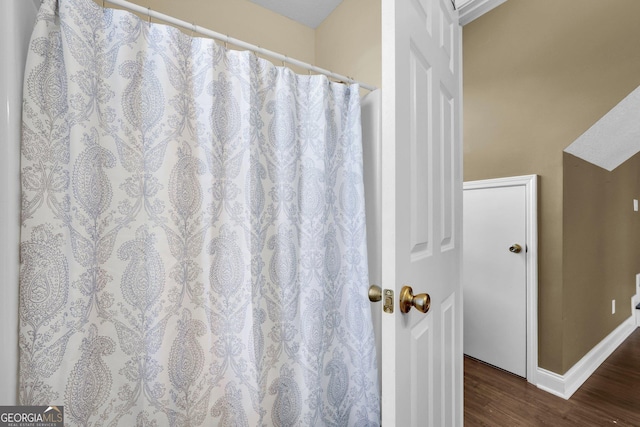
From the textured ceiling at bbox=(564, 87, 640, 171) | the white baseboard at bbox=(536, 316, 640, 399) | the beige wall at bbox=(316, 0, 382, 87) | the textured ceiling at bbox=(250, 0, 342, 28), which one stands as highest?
the textured ceiling at bbox=(250, 0, 342, 28)

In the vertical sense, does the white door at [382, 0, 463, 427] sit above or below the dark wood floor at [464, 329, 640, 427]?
above

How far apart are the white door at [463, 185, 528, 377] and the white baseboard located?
5.0 inches

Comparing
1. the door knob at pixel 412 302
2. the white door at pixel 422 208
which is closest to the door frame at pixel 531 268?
the white door at pixel 422 208

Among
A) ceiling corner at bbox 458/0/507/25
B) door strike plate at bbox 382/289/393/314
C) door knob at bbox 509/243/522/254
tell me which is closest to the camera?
door strike plate at bbox 382/289/393/314

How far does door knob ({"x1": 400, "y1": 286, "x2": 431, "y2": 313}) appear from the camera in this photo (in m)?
0.65

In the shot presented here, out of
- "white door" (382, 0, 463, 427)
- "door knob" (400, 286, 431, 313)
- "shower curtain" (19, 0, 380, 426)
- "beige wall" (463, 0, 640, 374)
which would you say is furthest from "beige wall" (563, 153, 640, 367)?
"door knob" (400, 286, 431, 313)

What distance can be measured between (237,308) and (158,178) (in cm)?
54

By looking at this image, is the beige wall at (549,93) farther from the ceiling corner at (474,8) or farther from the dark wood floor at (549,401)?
the ceiling corner at (474,8)

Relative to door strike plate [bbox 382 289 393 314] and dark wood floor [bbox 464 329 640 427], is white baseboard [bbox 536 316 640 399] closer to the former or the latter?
dark wood floor [bbox 464 329 640 427]

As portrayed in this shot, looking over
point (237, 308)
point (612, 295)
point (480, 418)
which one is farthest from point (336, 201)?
point (612, 295)

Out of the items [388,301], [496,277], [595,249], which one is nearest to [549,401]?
[496,277]

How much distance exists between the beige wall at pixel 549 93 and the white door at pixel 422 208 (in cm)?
114

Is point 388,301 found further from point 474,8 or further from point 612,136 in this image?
point 612,136

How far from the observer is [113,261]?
887mm
